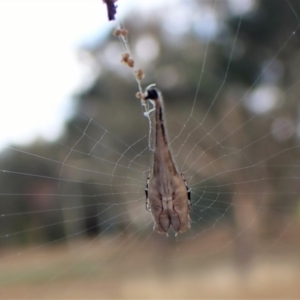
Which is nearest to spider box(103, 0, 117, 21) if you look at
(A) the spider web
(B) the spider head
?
(B) the spider head

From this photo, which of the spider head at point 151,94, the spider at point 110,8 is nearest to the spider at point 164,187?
the spider head at point 151,94

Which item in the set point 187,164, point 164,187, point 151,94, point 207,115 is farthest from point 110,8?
point 207,115

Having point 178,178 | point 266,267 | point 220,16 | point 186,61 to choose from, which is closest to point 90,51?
point 186,61

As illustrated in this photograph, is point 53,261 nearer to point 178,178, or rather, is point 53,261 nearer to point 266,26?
point 266,26

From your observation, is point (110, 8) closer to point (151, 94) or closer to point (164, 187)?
point (151, 94)

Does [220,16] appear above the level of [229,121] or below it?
above

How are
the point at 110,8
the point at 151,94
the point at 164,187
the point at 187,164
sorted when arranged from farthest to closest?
1. the point at 187,164
2. the point at 164,187
3. the point at 151,94
4. the point at 110,8
